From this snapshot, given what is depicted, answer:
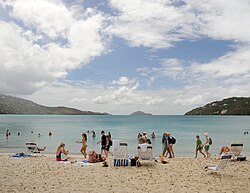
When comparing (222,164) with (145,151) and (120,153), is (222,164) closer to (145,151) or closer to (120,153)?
(145,151)

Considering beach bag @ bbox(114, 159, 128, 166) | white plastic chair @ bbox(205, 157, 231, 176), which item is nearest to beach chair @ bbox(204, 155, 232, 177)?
white plastic chair @ bbox(205, 157, 231, 176)

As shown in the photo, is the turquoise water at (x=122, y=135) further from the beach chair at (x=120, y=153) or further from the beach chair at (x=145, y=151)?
the beach chair at (x=120, y=153)

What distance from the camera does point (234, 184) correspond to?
9.38m

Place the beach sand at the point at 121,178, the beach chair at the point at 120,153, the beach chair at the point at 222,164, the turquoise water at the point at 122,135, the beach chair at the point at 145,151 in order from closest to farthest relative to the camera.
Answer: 1. the beach sand at the point at 121,178
2. the beach chair at the point at 222,164
3. the beach chair at the point at 145,151
4. the beach chair at the point at 120,153
5. the turquoise water at the point at 122,135

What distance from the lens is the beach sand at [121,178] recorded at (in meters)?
8.65

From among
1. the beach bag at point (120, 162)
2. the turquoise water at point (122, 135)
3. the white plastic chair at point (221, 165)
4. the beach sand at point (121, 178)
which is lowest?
the turquoise water at point (122, 135)

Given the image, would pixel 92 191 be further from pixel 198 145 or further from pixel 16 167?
pixel 198 145

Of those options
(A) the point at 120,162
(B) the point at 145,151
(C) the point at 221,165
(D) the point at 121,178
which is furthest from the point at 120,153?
(C) the point at 221,165

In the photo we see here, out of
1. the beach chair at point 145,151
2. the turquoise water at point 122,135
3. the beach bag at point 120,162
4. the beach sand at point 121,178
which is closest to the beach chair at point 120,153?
the beach bag at point 120,162

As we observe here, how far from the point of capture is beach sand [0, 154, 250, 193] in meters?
8.65

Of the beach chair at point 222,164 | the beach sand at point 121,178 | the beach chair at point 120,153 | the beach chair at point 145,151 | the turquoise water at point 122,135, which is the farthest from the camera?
the turquoise water at point 122,135

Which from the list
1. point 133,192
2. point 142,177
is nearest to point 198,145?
point 142,177

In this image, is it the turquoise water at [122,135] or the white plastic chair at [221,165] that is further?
the turquoise water at [122,135]

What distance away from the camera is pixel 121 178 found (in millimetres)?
10125
